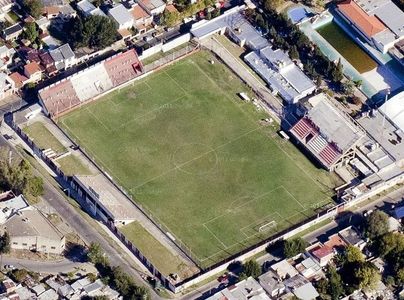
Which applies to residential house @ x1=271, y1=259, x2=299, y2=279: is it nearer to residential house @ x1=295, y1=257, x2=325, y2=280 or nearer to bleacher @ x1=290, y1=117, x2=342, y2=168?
residential house @ x1=295, y1=257, x2=325, y2=280

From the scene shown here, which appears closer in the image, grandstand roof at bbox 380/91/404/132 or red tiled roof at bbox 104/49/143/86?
grandstand roof at bbox 380/91/404/132

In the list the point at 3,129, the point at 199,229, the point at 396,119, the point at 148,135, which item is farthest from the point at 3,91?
the point at 396,119

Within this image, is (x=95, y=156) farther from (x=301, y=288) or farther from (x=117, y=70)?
(x=301, y=288)

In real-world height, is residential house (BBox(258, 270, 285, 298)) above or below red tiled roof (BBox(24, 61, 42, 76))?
below

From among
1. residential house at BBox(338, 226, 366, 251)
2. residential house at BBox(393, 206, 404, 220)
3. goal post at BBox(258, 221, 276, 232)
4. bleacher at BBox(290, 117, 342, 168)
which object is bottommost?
goal post at BBox(258, 221, 276, 232)

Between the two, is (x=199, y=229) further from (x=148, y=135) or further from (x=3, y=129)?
(x=3, y=129)

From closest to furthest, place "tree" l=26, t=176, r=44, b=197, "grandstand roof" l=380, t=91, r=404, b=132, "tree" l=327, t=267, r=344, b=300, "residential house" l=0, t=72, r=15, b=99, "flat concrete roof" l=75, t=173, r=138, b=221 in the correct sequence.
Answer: "tree" l=327, t=267, r=344, b=300
"flat concrete roof" l=75, t=173, r=138, b=221
"tree" l=26, t=176, r=44, b=197
"grandstand roof" l=380, t=91, r=404, b=132
"residential house" l=0, t=72, r=15, b=99

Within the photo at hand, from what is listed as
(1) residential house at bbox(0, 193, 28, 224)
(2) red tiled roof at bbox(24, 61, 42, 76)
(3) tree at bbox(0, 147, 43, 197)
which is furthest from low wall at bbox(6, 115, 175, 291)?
(2) red tiled roof at bbox(24, 61, 42, 76)
